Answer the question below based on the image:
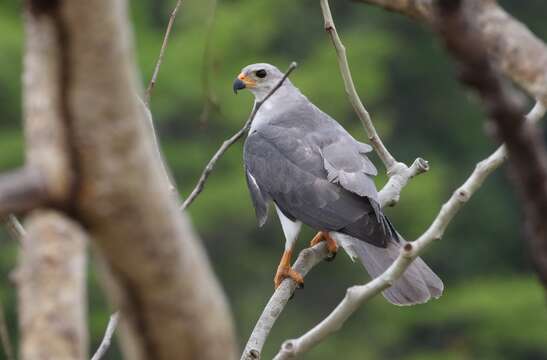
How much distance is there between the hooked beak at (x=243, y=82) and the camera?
7.44m

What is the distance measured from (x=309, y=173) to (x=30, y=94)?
4382 mm

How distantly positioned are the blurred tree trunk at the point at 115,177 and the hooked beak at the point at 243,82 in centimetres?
549

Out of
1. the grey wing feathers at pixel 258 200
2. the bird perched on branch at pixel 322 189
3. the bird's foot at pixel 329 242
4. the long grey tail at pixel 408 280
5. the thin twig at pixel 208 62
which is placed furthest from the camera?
the grey wing feathers at pixel 258 200

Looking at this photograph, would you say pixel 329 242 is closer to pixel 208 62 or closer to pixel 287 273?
pixel 287 273

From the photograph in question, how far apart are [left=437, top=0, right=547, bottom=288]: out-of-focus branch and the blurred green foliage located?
59.8 ft

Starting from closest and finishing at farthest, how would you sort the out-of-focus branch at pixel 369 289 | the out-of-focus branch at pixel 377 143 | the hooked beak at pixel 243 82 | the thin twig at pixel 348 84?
1. the out-of-focus branch at pixel 369 289
2. the thin twig at pixel 348 84
3. the out-of-focus branch at pixel 377 143
4. the hooked beak at pixel 243 82

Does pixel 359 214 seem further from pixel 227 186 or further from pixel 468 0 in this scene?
pixel 227 186

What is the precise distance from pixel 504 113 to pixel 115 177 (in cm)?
59

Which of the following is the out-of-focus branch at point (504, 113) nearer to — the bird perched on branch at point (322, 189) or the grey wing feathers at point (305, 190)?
the bird perched on branch at point (322, 189)

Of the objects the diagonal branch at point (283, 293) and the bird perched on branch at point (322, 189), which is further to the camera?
the bird perched on branch at point (322, 189)

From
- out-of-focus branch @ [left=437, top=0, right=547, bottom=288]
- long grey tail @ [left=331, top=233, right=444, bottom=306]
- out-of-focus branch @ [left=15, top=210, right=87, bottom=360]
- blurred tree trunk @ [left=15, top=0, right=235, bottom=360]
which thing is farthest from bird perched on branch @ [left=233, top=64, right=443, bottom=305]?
out-of-focus branch @ [left=437, top=0, right=547, bottom=288]

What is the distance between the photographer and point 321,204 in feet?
20.1

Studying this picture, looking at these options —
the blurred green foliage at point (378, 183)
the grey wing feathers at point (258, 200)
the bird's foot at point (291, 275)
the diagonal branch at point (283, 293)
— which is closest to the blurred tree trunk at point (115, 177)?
the diagonal branch at point (283, 293)

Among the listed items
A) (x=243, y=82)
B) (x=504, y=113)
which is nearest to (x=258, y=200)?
(x=243, y=82)
